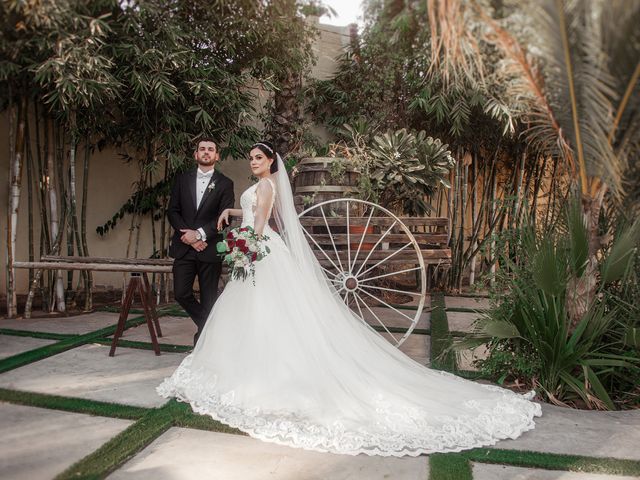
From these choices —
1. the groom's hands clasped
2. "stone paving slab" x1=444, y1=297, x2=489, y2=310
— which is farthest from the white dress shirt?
"stone paving slab" x1=444, y1=297, x2=489, y2=310

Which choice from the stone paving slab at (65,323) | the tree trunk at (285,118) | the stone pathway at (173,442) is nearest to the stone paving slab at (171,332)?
the stone paving slab at (65,323)

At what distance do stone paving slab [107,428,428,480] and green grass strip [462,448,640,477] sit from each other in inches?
11.3

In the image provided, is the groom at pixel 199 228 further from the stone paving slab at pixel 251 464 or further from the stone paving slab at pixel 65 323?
the stone paving slab at pixel 251 464

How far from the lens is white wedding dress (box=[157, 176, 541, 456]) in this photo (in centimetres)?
248

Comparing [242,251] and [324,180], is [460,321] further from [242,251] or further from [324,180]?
[242,251]

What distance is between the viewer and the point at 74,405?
284 centimetres

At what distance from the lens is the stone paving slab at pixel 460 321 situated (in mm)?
5071

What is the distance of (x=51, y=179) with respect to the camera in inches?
210

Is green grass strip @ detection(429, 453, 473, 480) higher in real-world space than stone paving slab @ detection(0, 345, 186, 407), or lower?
lower

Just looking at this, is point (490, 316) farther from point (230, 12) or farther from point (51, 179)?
point (51, 179)

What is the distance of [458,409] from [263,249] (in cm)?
150

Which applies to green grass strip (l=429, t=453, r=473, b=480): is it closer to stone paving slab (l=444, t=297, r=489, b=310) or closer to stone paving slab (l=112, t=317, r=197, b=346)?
stone paving slab (l=112, t=317, r=197, b=346)

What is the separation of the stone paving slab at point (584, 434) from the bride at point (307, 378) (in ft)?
0.25

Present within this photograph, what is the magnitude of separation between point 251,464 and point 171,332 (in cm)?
275
